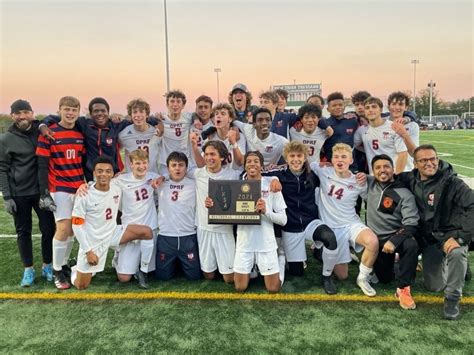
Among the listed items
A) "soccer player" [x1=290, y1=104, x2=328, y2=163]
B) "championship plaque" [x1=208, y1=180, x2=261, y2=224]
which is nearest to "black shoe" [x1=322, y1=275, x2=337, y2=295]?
"championship plaque" [x1=208, y1=180, x2=261, y2=224]

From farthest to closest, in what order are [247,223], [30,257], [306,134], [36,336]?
[306,134], [30,257], [247,223], [36,336]

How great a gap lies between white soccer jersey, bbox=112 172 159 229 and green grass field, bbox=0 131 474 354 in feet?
2.46

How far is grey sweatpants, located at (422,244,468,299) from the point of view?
3.23m

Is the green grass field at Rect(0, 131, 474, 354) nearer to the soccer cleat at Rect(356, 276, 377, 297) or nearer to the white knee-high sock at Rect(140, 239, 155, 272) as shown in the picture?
the soccer cleat at Rect(356, 276, 377, 297)

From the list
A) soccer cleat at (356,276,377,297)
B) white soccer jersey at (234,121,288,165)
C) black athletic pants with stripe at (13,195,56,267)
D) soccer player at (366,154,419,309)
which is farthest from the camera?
white soccer jersey at (234,121,288,165)

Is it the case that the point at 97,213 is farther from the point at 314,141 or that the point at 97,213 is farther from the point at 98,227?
the point at 314,141

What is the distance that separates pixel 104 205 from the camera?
159 inches

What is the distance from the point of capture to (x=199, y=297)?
3.66 meters

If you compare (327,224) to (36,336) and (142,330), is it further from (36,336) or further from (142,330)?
(36,336)

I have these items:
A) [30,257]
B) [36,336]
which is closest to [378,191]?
[36,336]

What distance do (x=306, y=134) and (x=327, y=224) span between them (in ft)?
4.26

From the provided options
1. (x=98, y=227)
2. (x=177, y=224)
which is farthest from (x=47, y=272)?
(x=177, y=224)

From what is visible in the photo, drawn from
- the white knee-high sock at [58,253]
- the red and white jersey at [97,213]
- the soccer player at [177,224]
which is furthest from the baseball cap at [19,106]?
the soccer player at [177,224]

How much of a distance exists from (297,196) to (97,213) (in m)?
2.22
